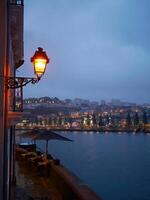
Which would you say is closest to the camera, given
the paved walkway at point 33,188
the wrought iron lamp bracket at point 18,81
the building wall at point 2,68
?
the building wall at point 2,68

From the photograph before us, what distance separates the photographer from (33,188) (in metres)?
15.4

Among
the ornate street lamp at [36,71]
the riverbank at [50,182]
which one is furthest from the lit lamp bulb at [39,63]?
the riverbank at [50,182]

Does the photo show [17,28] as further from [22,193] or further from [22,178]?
[22,178]

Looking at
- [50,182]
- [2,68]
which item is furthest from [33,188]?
[2,68]

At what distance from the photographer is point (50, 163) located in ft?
58.8

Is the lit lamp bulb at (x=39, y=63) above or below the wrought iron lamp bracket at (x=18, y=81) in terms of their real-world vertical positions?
above

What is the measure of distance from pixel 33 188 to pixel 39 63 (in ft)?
27.8

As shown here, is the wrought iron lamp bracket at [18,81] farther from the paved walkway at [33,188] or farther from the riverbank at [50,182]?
the paved walkway at [33,188]

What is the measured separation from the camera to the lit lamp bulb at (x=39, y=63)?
7656 mm

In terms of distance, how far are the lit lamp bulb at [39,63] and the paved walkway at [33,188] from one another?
16.4ft

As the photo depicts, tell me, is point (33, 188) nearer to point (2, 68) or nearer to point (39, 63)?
point (39, 63)

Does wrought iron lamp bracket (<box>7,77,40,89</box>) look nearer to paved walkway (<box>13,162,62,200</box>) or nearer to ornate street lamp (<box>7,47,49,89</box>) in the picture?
ornate street lamp (<box>7,47,49,89</box>)

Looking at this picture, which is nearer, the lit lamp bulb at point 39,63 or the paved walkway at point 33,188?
the lit lamp bulb at point 39,63

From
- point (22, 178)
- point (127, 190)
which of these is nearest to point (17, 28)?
point (22, 178)
